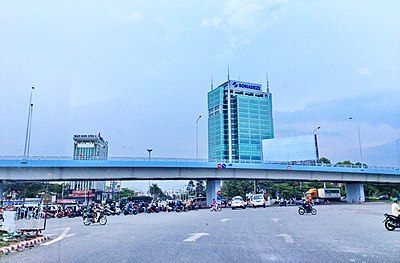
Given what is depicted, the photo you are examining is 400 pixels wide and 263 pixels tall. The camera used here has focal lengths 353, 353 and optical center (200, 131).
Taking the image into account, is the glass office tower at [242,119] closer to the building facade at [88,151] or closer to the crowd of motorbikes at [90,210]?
the building facade at [88,151]

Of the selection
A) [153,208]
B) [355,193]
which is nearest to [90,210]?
[153,208]

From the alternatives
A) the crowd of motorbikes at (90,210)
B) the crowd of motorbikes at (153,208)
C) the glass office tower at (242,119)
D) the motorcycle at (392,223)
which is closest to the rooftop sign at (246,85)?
the glass office tower at (242,119)

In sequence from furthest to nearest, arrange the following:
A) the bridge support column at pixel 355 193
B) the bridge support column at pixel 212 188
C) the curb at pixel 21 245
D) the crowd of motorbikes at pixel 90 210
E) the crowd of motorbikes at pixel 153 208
→ the bridge support column at pixel 355 193 < the bridge support column at pixel 212 188 < the crowd of motorbikes at pixel 153 208 < the crowd of motorbikes at pixel 90 210 < the curb at pixel 21 245

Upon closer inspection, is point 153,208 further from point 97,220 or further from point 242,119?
point 242,119

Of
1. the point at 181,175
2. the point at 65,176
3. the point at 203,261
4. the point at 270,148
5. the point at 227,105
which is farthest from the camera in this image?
the point at 227,105

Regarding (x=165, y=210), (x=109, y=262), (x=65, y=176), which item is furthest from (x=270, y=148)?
(x=109, y=262)

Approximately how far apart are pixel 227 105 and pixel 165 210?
89483 millimetres

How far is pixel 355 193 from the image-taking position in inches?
2302

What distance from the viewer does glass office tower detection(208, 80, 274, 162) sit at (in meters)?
122

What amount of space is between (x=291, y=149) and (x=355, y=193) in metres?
12.7

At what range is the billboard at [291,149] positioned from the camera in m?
57.6

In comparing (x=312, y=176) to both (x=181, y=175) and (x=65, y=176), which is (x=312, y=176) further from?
(x=65, y=176)

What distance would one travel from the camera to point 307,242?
409 inches

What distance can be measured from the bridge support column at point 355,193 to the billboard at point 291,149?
8724mm
